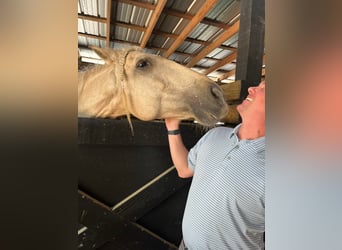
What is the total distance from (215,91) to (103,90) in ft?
0.95

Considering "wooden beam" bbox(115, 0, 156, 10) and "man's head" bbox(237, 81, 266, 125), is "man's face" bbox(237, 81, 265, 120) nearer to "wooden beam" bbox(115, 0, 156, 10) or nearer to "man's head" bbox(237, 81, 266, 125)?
"man's head" bbox(237, 81, 266, 125)

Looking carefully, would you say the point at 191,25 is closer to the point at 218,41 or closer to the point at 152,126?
the point at 218,41

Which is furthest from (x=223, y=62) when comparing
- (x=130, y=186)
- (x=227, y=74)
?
(x=130, y=186)

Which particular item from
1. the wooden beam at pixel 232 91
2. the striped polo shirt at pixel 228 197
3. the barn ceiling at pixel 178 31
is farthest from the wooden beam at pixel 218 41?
the striped polo shirt at pixel 228 197

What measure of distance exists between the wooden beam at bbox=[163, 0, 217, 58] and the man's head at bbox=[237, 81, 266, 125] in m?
0.22

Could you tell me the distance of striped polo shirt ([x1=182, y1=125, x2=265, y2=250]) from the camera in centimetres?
58

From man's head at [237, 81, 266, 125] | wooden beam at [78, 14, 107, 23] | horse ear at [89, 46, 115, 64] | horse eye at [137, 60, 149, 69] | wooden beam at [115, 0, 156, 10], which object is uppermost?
wooden beam at [115, 0, 156, 10]

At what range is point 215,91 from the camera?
66cm

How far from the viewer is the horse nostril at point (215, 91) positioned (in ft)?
2.15

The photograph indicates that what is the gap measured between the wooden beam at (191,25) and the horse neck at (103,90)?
0.50 ft

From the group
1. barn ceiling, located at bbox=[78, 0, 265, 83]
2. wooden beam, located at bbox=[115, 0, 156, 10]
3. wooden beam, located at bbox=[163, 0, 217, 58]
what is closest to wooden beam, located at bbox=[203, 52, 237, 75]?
barn ceiling, located at bbox=[78, 0, 265, 83]
